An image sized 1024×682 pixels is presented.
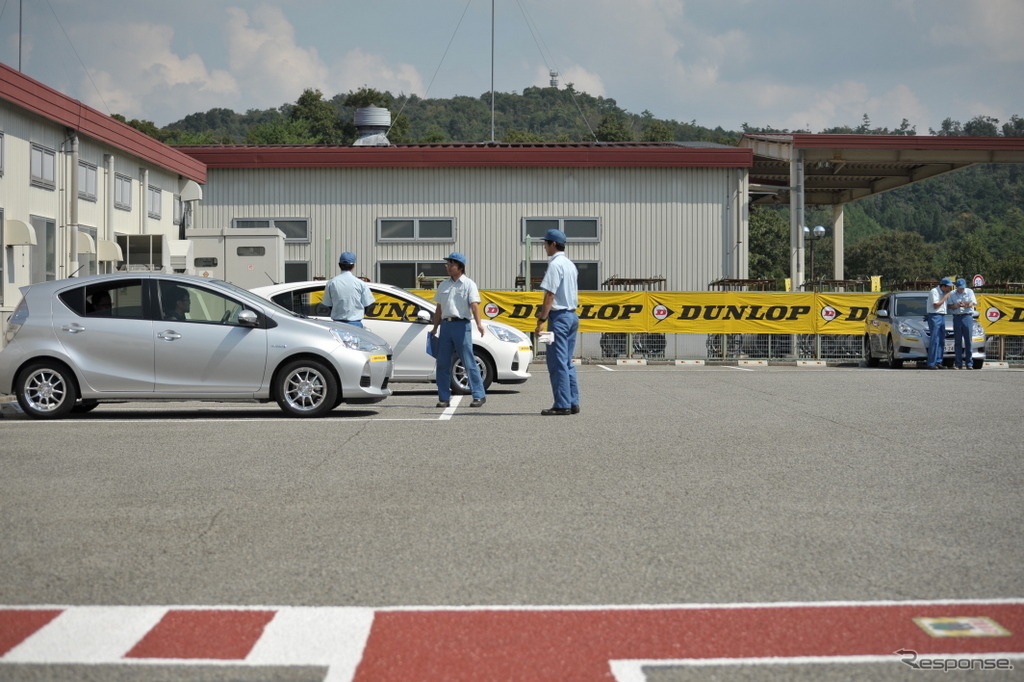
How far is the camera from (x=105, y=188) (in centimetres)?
2519

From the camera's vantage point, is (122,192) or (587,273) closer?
(122,192)

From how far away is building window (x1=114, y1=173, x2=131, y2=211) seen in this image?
2597 centimetres

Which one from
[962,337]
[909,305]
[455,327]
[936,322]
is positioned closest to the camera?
[455,327]

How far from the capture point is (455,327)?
532 inches

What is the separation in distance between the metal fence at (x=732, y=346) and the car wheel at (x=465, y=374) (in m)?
10.9

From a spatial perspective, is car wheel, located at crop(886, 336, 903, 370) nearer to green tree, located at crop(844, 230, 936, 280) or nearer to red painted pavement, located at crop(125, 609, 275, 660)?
red painted pavement, located at crop(125, 609, 275, 660)

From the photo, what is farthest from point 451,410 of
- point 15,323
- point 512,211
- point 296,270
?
point 296,270

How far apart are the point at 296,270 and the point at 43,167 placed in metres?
12.2

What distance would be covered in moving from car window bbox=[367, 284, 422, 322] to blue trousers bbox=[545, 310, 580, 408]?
383 cm

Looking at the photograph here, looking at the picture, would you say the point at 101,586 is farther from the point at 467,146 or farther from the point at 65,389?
the point at 467,146

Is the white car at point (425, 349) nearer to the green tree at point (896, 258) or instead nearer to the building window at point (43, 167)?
the building window at point (43, 167)

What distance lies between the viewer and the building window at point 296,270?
33.9 metres

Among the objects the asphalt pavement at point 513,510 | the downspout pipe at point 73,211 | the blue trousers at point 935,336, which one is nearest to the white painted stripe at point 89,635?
the asphalt pavement at point 513,510

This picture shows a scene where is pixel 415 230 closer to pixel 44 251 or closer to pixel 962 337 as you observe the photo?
pixel 44 251
